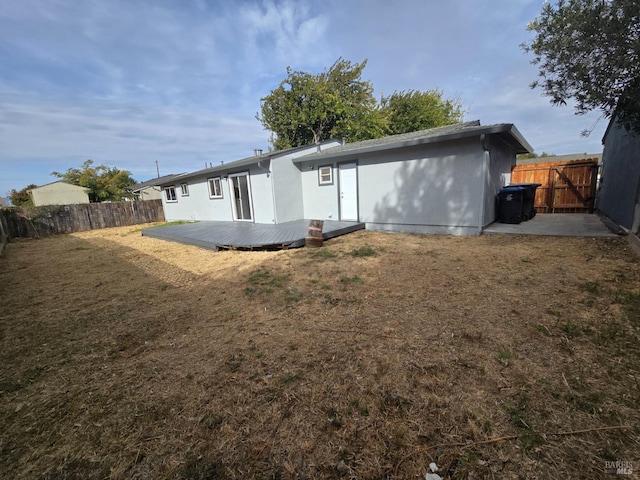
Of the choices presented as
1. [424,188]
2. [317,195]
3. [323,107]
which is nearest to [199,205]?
[317,195]

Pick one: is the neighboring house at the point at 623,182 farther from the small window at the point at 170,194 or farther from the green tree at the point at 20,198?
the green tree at the point at 20,198

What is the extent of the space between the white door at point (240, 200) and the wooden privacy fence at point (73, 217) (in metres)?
9.52

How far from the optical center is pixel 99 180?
31.7 m

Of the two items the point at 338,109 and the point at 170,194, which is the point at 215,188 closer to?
the point at 170,194

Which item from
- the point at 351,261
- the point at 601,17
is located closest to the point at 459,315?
the point at 351,261

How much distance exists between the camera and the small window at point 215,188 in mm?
12965

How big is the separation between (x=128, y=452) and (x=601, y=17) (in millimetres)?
7737

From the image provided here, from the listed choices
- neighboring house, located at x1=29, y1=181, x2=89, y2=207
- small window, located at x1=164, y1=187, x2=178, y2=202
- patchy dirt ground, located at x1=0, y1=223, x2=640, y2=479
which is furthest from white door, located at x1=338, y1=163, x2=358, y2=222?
neighboring house, located at x1=29, y1=181, x2=89, y2=207

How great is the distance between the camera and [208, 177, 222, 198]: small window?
1296cm

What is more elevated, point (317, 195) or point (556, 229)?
point (317, 195)

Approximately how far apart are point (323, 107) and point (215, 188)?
1377 centimetres

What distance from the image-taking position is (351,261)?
5.71 m

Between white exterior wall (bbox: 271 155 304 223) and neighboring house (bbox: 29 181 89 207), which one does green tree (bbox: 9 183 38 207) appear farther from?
white exterior wall (bbox: 271 155 304 223)

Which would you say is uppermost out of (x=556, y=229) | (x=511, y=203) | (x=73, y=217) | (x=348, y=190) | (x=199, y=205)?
(x=348, y=190)
